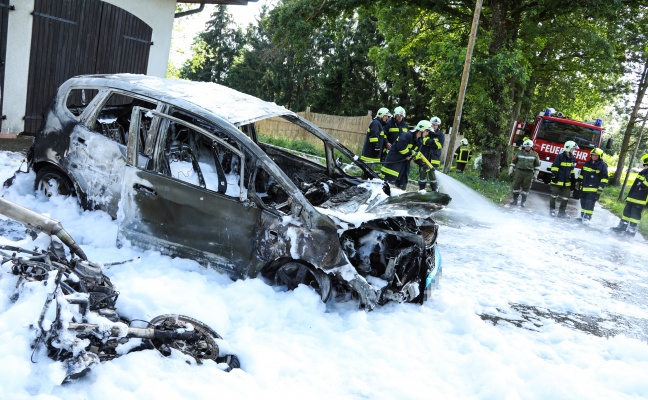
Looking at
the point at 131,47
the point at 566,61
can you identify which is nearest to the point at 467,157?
the point at 566,61

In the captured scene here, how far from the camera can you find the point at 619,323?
581 centimetres

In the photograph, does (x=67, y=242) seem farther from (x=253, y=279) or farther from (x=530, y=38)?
(x=530, y=38)

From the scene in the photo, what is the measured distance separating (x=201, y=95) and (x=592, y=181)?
1043 cm

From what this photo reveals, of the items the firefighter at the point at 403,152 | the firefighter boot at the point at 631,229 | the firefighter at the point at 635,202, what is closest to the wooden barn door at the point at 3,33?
the firefighter at the point at 403,152

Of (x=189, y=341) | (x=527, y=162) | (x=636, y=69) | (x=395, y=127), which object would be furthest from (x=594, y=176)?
(x=636, y=69)

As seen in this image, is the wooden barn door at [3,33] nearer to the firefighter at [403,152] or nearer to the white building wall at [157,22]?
the white building wall at [157,22]

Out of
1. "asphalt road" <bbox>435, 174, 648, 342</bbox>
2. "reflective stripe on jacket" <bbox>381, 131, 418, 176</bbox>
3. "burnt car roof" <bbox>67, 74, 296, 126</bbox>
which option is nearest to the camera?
"burnt car roof" <bbox>67, 74, 296, 126</bbox>

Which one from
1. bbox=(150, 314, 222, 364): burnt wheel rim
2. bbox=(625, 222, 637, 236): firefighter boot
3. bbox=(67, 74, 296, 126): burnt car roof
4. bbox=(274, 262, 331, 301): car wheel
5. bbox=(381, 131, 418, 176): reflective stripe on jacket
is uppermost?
bbox=(67, 74, 296, 126): burnt car roof

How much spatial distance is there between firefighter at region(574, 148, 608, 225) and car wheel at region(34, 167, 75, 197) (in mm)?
11226

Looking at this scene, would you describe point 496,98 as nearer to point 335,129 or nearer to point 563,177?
Answer: point 563,177

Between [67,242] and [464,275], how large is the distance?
4.70 metres

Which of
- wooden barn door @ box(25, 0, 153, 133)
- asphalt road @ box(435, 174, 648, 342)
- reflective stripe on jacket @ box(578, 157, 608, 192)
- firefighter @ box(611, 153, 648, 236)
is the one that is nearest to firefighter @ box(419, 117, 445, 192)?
asphalt road @ box(435, 174, 648, 342)

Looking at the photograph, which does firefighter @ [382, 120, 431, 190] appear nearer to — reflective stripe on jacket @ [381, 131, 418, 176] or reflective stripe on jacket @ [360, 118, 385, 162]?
reflective stripe on jacket @ [381, 131, 418, 176]

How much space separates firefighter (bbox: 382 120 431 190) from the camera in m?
9.98
